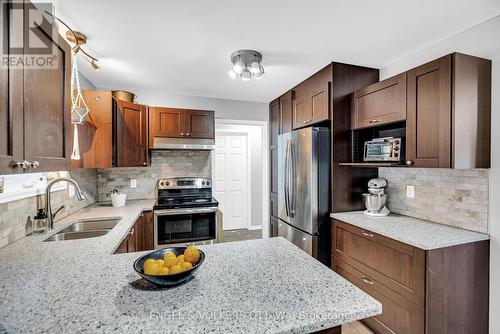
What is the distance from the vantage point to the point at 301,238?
2.64 meters

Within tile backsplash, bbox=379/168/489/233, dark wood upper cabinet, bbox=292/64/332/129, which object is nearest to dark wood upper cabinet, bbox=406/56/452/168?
tile backsplash, bbox=379/168/489/233

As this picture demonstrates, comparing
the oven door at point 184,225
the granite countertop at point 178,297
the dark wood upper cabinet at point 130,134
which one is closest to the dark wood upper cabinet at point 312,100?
the oven door at point 184,225

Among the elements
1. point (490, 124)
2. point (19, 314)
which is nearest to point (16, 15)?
point (19, 314)

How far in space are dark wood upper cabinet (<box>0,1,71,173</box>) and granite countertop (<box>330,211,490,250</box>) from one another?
213 centimetres

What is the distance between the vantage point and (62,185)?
2127mm

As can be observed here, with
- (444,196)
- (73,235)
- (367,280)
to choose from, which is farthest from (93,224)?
(444,196)

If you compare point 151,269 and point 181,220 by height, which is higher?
point 151,269

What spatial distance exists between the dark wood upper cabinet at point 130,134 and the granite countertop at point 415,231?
2.41 m

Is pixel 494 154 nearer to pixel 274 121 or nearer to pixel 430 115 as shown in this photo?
pixel 430 115

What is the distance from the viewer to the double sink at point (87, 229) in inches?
74.3

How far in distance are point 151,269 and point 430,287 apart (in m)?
1.69

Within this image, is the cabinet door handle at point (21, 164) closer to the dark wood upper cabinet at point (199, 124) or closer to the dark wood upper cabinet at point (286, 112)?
the dark wood upper cabinet at point (199, 124)

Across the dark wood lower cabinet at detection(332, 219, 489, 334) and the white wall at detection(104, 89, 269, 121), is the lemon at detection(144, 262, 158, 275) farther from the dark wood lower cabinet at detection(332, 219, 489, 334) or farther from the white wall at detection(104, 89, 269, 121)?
the white wall at detection(104, 89, 269, 121)

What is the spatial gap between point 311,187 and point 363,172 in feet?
1.99
